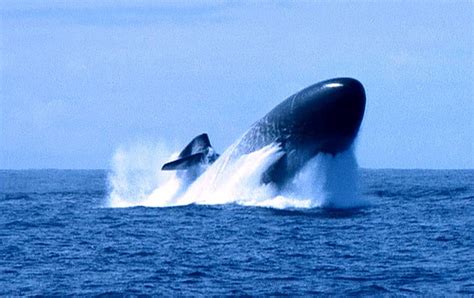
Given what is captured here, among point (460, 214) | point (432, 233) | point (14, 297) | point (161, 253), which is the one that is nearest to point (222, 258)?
point (161, 253)

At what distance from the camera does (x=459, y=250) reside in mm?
26734

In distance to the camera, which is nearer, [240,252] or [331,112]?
[240,252]

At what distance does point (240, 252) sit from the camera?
26328 mm

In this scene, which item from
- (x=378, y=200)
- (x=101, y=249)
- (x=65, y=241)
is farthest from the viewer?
(x=378, y=200)

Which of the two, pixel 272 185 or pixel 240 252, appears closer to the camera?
pixel 240 252

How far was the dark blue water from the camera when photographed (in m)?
21.3

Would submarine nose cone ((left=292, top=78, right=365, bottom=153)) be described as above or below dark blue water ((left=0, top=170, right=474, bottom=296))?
above

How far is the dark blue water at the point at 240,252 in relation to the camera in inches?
837

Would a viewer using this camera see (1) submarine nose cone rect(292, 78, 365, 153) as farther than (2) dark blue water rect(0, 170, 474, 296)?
Yes

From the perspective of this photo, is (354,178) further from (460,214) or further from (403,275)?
(403,275)

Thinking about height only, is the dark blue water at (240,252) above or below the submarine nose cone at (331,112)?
below

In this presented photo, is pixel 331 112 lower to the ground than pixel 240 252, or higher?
higher

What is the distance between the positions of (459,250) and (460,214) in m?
13.3

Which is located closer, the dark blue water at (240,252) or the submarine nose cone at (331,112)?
the dark blue water at (240,252)
